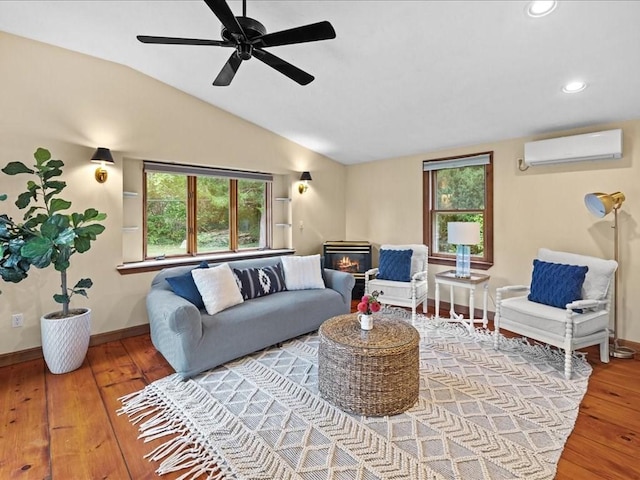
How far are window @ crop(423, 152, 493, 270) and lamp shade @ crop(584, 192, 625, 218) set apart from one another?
1125mm

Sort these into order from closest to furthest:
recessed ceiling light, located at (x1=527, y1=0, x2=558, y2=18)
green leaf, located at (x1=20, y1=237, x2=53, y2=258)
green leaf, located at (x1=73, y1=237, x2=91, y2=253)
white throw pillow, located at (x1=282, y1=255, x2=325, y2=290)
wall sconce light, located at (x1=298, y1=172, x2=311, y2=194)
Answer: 1. recessed ceiling light, located at (x1=527, y1=0, x2=558, y2=18)
2. green leaf, located at (x1=20, y1=237, x2=53, y2=258)
3. green leaf, located at (x1=73, y1=237, x2=91, y2=253)
4. white throw pillow, located at (x1=282, y1=255, x2=325, y2=290)
5. wall sconce light, located at (x1=298, y1=172, x2=311, y2=194)

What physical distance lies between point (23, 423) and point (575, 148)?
5.11 metres

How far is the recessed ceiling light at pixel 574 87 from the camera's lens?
9.14ft

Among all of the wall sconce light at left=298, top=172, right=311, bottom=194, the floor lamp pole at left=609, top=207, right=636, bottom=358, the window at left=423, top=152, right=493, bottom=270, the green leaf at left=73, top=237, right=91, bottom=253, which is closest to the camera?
the green leaf at left=73, top=237, right=91, bottom=253

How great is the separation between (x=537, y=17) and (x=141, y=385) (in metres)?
3.86


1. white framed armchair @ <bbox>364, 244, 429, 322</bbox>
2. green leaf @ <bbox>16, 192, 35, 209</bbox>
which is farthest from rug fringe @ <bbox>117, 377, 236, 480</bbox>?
white framed armchair @ <bbox>364, 244, 429, 322</bbox>

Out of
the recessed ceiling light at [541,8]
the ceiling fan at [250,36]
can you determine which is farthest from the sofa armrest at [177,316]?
the recessed ceiling light at [541,8]

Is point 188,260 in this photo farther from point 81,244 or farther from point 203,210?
point 81,244

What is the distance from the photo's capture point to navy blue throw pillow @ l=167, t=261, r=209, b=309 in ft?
10.0

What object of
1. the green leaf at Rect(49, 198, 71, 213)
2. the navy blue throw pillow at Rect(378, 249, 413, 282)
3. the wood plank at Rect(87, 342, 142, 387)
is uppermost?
the green leaf at Rect(49, 198, 71, 213)

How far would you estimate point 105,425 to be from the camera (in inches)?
84.7

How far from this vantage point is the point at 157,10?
252cm

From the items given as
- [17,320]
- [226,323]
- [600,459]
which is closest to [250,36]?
[226,323]

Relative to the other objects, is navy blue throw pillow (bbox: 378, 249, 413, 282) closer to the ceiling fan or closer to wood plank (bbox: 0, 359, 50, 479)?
the ceiling fan
